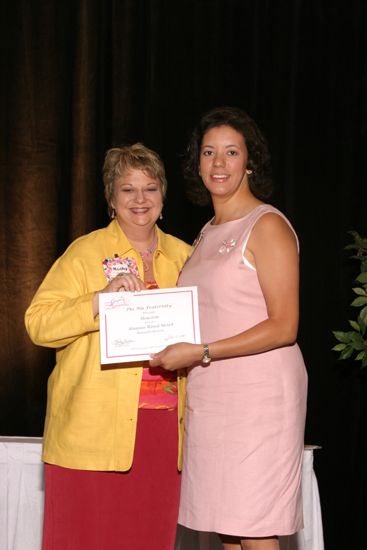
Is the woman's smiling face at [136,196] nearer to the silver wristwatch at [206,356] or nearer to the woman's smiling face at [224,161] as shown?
the woman's smiling face at [224,161]

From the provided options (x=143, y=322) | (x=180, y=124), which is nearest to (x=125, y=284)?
(x=143, y=322)

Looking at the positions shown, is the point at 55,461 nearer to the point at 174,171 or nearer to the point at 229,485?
the point at 229,485

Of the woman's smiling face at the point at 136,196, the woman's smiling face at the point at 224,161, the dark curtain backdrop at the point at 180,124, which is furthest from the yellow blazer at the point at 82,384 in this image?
the dark curtain backdrop at the point at 180,124

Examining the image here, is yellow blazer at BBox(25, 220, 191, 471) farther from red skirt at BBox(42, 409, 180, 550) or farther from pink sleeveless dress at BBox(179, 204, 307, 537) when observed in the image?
pink sleeveless dress at BBox(179, 204, 307, 537)

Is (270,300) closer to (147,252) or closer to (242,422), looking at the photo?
(242,422)

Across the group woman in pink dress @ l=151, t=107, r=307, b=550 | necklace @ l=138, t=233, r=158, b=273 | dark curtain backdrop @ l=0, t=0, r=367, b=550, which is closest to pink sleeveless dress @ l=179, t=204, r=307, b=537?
woman in pink dress @ l=151, t=107, r=307, b=550

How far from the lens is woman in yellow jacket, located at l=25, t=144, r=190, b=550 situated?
2756 mm

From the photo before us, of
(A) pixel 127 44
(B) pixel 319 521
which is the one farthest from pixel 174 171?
(B) pixel 319 521

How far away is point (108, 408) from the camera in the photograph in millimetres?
2760

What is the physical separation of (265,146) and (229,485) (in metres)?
1.12

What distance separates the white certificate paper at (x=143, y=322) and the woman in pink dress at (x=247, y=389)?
5cm

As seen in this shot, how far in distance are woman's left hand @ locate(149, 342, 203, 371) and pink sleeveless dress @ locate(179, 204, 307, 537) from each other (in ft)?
0.29

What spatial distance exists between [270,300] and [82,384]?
709 millimetres

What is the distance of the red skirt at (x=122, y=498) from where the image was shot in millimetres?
2801
